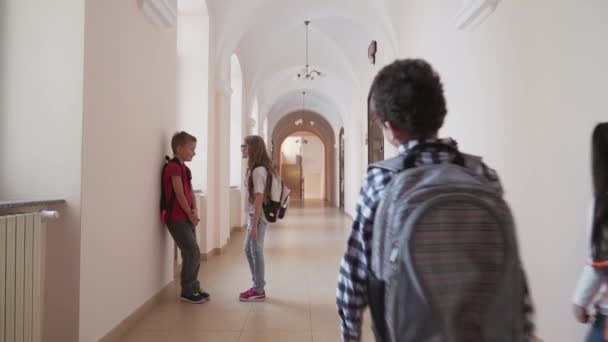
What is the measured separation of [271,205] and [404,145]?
9.53 feet

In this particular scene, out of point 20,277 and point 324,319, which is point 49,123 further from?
point 324,319

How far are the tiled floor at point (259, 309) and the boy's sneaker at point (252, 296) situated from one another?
77mm

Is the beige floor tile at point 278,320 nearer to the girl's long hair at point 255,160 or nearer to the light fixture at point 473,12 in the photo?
the girl's long hair at point 255,160

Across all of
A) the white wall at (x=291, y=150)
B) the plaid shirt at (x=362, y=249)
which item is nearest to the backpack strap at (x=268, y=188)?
the plaid shirt at (x=362, y=249)

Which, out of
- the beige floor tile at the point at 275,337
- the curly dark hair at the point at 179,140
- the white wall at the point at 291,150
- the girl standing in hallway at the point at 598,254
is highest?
the white wall at the point at 291,150

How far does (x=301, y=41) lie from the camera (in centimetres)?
1034

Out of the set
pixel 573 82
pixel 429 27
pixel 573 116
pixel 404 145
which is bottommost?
pixel 404 145

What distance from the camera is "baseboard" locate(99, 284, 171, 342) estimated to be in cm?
294

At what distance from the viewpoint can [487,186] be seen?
3.33ft

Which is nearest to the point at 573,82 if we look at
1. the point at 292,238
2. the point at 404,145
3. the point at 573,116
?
the point at 573,116

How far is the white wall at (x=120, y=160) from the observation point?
260cm

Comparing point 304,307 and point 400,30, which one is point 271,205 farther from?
point 400,30

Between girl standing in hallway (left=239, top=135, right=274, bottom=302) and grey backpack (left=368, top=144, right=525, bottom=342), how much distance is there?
2937 mm

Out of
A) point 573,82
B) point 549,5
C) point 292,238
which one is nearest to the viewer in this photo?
point 573,82
